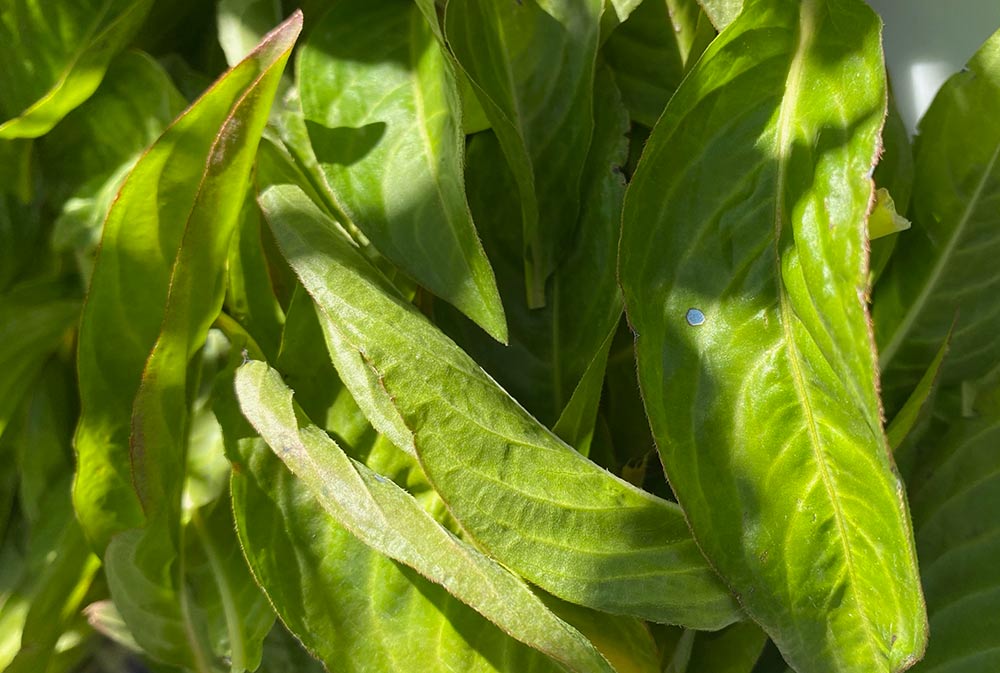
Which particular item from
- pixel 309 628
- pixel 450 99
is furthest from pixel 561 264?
pixel 309 628

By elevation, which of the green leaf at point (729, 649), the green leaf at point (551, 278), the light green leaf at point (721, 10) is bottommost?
the green leaf at point (729, 649)

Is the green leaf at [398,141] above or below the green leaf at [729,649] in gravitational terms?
above

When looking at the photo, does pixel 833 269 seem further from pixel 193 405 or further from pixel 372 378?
pixel 193 405

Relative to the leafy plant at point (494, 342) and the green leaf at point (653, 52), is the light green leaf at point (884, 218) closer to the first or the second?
the leafy plant at point (494, 342)

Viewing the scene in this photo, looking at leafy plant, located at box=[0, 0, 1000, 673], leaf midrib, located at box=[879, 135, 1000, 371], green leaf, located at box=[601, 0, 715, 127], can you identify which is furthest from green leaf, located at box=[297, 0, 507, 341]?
leaf midrib, located at box=[879, 135, 1000, 371]

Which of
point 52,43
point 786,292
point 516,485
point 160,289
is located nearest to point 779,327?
point 786,292

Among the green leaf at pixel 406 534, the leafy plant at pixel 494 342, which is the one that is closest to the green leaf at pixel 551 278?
the leafy plant at pixel 494 342

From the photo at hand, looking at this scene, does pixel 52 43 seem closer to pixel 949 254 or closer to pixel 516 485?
pixel 516 485

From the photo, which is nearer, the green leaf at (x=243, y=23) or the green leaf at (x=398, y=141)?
the green leaf at (x=398, y=141)
